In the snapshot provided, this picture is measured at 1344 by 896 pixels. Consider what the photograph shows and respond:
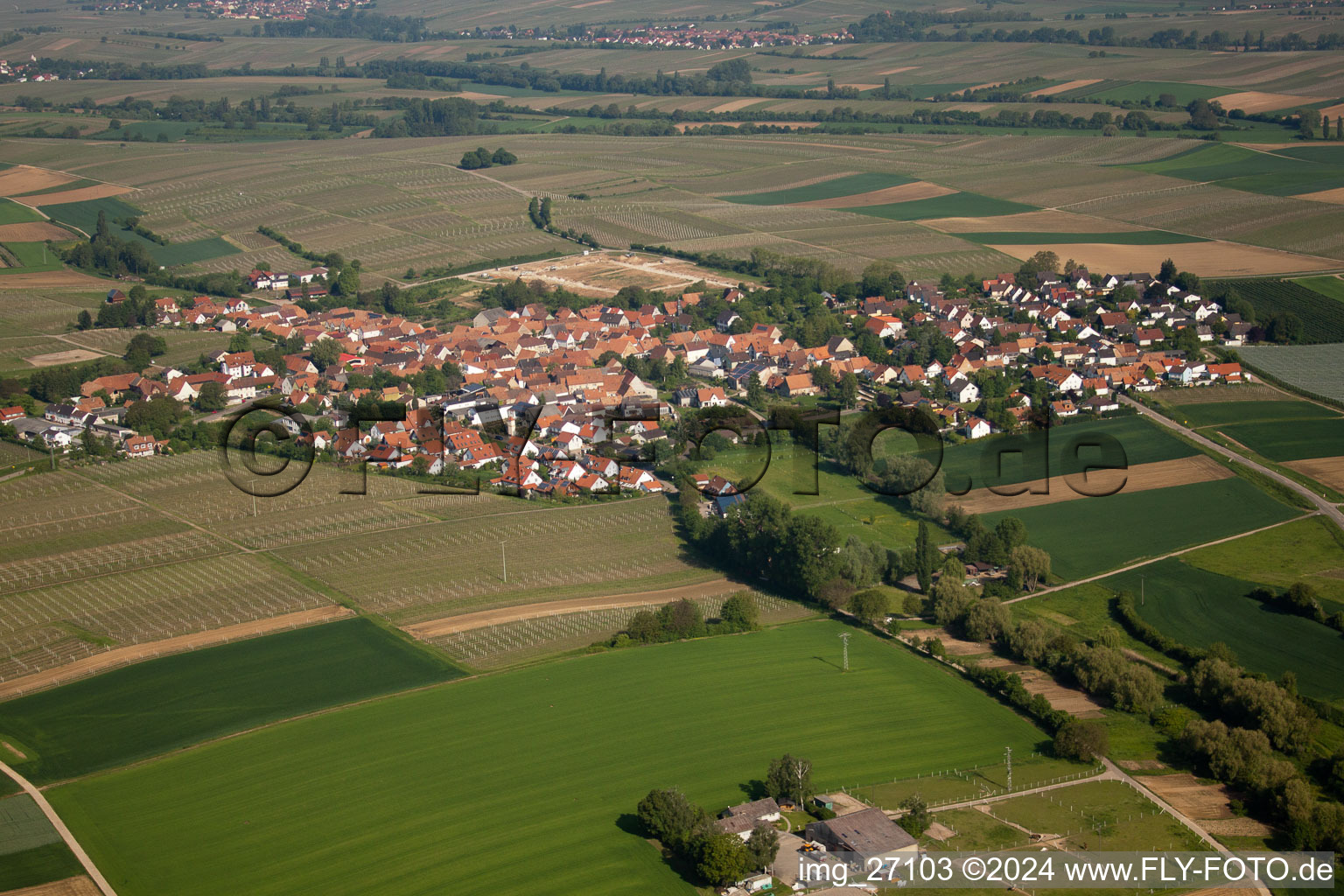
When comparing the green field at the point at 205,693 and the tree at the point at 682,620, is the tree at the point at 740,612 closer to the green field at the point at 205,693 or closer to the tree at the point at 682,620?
the tree at the point at 682,620

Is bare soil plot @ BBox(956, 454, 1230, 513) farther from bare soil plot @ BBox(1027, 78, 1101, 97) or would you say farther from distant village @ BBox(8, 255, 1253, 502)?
bare soil plot @ BBox(1027, 78, 1101, 97)

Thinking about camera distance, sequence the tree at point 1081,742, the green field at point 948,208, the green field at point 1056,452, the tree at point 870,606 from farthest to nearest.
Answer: the green field at point 948,208, the green field at point 1056,452, the tree at point 870,606, the tree at point 1081,742

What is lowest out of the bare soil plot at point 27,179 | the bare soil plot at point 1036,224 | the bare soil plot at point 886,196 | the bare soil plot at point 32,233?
the bare soil plot at point 1036,224

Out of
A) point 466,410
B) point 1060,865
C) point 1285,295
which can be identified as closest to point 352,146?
point 466,410

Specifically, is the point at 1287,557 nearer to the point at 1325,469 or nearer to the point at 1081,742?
the point at 1325,469

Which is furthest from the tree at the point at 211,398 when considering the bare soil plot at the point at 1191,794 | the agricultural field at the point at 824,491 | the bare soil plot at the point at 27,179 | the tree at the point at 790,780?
the bare soil plot at the point at 27,179

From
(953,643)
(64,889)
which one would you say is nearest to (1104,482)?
(953,643)
